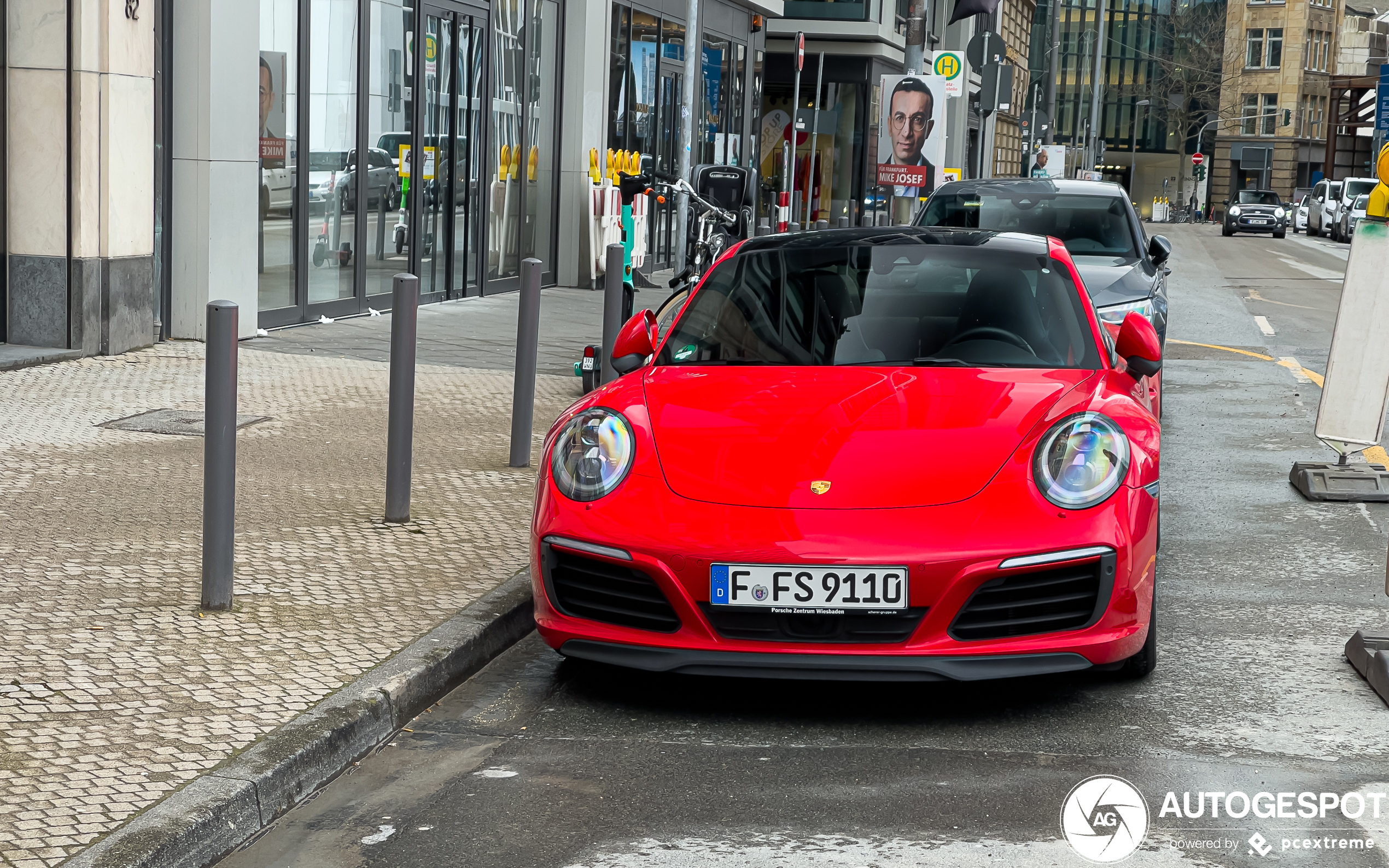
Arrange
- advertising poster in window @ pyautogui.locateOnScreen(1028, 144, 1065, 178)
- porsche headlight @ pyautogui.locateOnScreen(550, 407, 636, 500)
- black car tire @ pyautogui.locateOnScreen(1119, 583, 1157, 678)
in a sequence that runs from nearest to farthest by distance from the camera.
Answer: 1. porsche headlight @ pyautogui.locateOnScreen(550, 407, 636, 500)
2. black car tire @ pyautogui.locateOnScreen(1119, 583, 1157, 678)
3. advertising poster in window @ pyautogui.locateOnScreen(1028, 144, 1065, 178)

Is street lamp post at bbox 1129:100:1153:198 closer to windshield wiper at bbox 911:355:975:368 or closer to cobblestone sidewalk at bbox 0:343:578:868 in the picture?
cobblestone sidewalk at bbox 0:343:578:868

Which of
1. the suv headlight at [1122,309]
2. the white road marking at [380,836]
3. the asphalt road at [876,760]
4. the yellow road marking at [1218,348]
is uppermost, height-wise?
the suv headlight at [1122,309]

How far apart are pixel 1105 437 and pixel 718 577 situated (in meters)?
1.19

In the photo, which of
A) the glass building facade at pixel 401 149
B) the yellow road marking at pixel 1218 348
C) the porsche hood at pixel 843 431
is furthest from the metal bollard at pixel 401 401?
the yellow road marking at pixel 1218 348

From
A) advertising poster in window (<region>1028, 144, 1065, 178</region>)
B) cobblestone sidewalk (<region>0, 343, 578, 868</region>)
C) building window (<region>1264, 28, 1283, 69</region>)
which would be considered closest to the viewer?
cobblestone sidewalk (<region>0, 343, 578, 868</region>)

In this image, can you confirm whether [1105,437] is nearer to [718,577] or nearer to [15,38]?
[718,577]

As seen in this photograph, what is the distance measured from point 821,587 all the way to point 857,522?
0.20m

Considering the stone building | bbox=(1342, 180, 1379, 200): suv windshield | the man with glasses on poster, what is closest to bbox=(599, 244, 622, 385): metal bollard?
the man with glasses on poster

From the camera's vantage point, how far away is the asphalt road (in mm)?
3539

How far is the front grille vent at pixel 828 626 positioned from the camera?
4289 millimetres

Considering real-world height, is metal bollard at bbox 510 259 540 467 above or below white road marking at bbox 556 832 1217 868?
above

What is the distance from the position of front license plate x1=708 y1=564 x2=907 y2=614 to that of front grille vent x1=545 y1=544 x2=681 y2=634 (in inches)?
10.3

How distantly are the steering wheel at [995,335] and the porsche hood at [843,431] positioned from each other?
21 cm

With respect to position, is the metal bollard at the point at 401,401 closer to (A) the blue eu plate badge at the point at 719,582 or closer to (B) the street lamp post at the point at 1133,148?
(A) the blue eu plate badge at the point at 719,582
